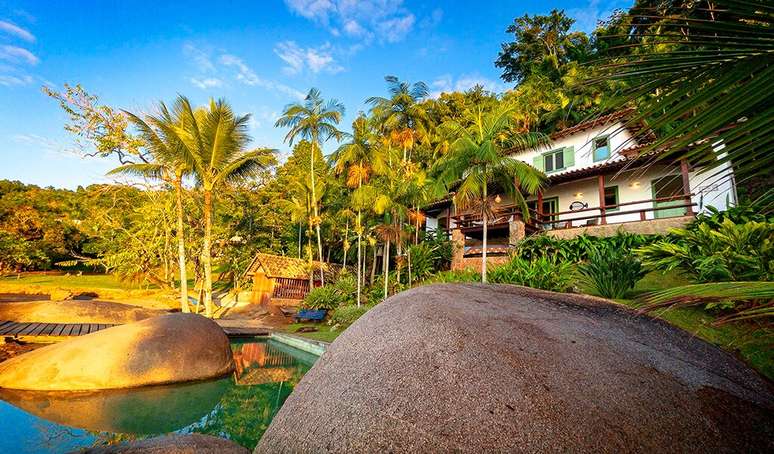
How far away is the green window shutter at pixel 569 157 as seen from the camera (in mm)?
19500

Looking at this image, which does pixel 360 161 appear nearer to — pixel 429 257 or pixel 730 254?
pixel 429 257

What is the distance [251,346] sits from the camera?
11711 mm

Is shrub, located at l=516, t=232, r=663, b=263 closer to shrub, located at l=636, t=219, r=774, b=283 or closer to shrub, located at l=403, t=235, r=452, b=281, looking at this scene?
shrub, located at l=636, t=219, r=774, b=283

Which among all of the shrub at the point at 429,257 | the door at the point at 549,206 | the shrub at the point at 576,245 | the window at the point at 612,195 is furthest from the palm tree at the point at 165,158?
the window at the point at 612,195

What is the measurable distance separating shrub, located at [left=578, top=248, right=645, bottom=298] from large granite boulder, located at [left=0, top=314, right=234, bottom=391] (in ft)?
27.8

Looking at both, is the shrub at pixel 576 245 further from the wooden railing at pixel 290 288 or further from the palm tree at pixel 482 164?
the wooden railing at pixel 290 288

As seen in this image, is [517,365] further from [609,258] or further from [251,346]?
[251,346]

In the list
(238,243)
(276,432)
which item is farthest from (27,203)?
(276,432)

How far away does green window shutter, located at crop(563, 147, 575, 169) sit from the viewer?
64.0 ft

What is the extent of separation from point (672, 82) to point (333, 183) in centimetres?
2416

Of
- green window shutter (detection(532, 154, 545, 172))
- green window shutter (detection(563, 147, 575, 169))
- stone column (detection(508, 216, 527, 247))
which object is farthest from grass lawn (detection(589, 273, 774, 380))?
green window shutter (detection(532, 154, 545, 172))

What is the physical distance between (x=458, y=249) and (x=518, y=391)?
17.2 m

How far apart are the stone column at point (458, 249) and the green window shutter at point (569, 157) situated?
7.15 meters

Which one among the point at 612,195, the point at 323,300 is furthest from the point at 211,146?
the point at 612,195
